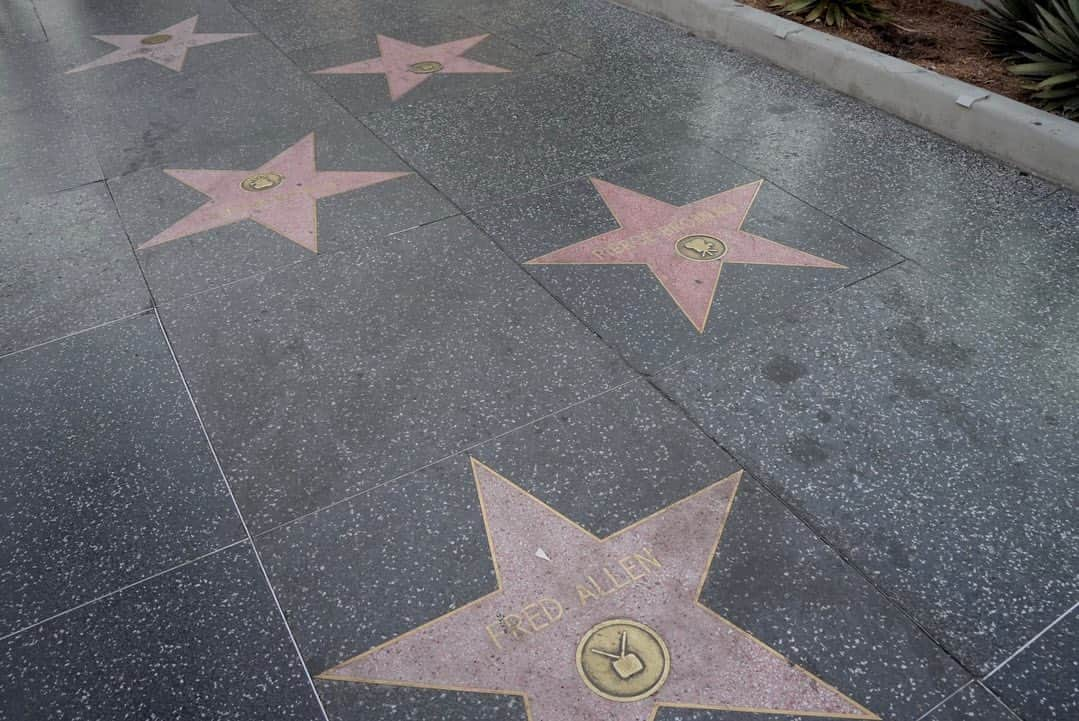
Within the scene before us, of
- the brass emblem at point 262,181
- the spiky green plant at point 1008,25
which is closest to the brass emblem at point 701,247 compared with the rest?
the brass emblem at point 262,181

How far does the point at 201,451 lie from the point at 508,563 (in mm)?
1201

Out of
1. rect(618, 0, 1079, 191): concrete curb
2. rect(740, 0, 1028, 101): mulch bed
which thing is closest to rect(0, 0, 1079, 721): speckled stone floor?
rect(618, 0, 1079, 191): concrete curb

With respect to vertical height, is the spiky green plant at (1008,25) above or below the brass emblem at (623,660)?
above

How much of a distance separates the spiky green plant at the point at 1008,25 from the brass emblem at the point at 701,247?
8.74ft

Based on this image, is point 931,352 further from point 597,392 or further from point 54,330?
point 54,330

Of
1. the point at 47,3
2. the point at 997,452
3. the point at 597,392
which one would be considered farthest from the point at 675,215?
the point at 47,3

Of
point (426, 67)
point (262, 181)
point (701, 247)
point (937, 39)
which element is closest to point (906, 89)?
point (937, 39)

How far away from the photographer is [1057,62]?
4.54 metres

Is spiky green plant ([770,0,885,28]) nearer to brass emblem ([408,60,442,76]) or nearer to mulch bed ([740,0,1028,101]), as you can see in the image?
mulch bed ([740,0,1028,101])

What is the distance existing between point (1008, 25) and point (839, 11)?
1107mm

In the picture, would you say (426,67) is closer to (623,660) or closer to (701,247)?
(701,247)

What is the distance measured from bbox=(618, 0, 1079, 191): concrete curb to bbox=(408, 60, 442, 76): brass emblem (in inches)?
78.7

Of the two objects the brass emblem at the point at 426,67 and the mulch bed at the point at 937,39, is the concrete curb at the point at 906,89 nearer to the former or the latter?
the mulch bed at the point at 937,39

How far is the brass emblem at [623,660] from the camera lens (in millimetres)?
2047
